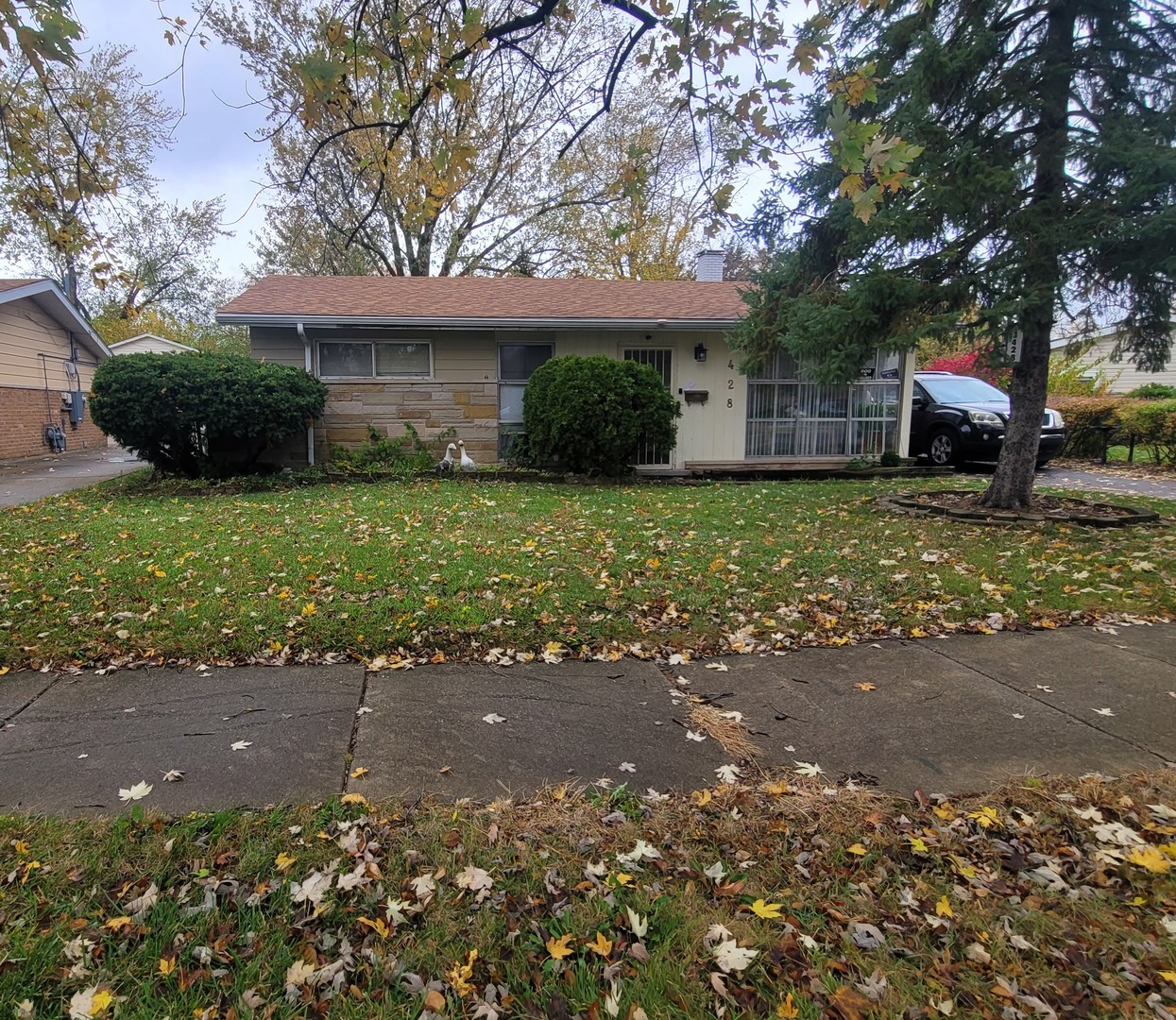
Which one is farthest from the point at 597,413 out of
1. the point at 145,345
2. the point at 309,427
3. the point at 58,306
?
the point at 145,345

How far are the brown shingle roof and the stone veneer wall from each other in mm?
1243

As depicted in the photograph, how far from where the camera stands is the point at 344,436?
39.0 ft

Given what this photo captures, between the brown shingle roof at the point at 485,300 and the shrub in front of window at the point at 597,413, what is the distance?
Answer: 155 centimetres

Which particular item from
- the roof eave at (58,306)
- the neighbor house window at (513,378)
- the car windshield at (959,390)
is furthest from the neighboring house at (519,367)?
the roof eave at (58,306)

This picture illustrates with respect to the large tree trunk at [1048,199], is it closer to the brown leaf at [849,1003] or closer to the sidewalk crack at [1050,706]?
the sidewalk crack at [1050,706]

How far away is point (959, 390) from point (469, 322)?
9827 millimetres

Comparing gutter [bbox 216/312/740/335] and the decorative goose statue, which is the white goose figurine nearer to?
the decorative goose statue

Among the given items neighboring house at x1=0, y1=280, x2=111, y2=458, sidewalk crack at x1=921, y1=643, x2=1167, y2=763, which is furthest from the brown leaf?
neighboring house at x1=0, y1=280, x2=111, y2=458

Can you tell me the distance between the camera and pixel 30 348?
16203 mm

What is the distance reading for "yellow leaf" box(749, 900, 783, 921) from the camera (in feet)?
6.89

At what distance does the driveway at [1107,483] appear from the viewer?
10.5m

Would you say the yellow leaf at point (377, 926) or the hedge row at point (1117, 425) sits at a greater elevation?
the hedge row at point (1117, 425)

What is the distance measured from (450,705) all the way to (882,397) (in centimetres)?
1189

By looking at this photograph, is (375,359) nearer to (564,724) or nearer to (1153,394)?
(564,724)
